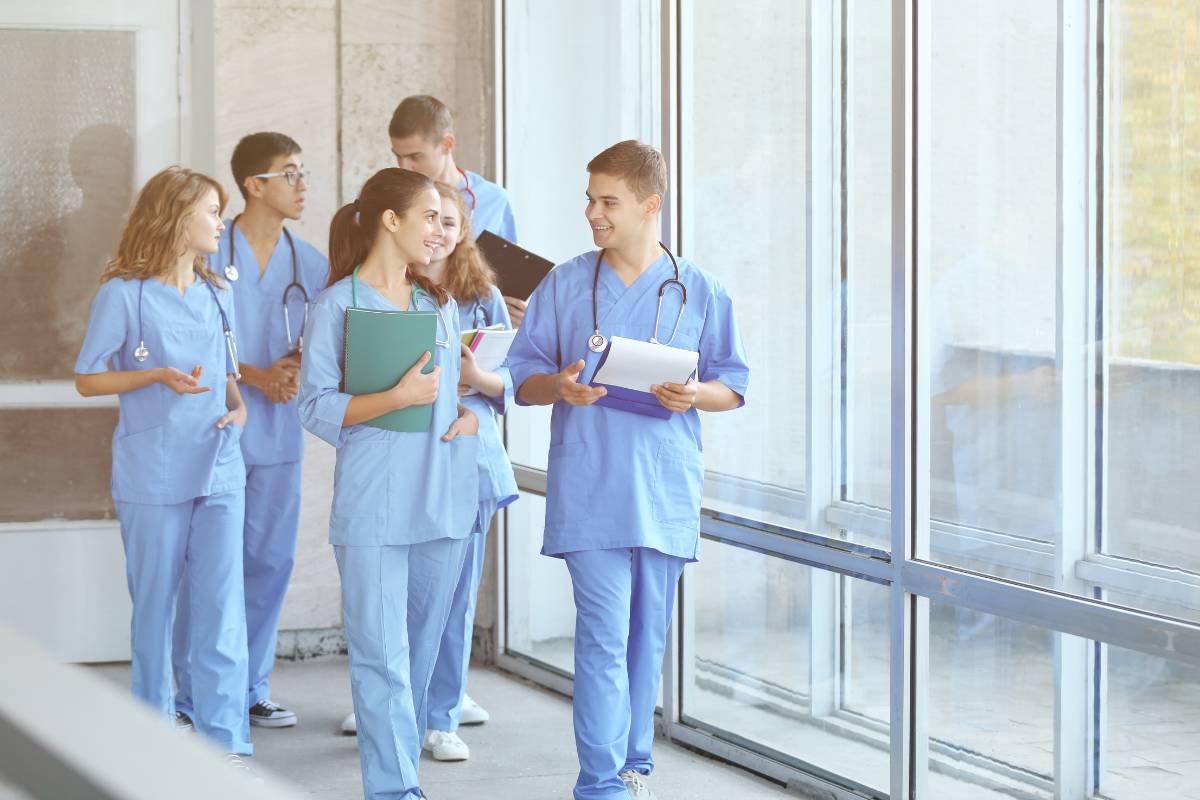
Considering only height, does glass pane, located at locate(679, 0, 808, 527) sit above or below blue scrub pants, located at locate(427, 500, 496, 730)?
above

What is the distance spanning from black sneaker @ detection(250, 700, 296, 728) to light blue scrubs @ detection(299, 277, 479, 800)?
1.05 m

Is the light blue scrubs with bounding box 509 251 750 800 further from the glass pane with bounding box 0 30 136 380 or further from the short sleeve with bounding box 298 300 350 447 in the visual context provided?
the glass pane with bounding box 0 30 136 380

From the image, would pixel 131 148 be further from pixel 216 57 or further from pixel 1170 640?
pixel 1170 640

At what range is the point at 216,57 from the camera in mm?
4395

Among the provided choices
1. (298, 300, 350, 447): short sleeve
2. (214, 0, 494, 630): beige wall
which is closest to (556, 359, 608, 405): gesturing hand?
(298, 300, 350, 447): short sleeve

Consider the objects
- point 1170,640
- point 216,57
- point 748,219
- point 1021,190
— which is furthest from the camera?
point 216,57

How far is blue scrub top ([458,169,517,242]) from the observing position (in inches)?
150

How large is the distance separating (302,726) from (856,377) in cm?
178

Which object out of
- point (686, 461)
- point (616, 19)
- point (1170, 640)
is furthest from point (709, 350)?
point (616, 19)

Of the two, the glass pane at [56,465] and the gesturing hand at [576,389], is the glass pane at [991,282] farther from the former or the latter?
the glass pane at [56,465]

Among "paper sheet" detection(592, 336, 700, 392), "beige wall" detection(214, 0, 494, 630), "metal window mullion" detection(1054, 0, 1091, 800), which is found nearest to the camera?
"metal window mullion" detection(1054, 0, 1091, 800)

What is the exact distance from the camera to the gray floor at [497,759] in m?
3.28

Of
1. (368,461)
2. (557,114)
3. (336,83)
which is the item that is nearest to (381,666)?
(368,461)

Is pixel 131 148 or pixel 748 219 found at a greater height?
pixel 131 148
